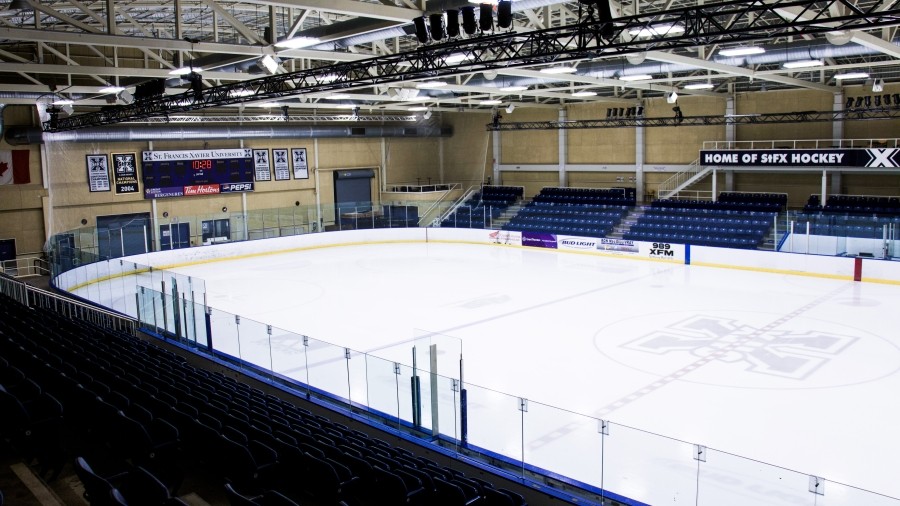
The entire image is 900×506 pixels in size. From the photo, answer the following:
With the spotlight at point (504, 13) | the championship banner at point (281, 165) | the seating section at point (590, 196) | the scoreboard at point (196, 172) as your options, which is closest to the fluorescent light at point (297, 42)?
the spotlight at point (504, 13)

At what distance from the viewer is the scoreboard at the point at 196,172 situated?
3378 centimetres

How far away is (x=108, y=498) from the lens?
483 centimetres

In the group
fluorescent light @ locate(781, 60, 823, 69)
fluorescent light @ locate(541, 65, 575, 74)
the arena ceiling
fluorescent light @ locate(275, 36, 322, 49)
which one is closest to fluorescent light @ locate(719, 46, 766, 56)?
the arena ceiling

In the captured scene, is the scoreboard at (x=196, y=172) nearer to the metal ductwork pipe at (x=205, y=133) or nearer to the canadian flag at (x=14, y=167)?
the metal ductwork pipe at (x=205, y=133)

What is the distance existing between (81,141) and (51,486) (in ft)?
91.0

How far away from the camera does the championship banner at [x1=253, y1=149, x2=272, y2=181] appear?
123ft

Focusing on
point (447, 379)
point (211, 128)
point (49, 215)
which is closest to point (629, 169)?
point (211, 128)

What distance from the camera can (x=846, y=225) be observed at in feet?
85.5

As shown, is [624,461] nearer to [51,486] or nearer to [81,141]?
[51,486]

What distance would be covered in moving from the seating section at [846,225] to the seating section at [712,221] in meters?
2.32

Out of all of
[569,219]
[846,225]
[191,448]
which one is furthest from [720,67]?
[191,448]

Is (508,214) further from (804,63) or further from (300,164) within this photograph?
(804,63)

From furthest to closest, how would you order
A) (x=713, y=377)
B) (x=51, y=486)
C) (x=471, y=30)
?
(x=713, y=377) → (x=471, y=30) → (x=51, y=486)

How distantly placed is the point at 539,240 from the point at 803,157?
11846 millimetres
